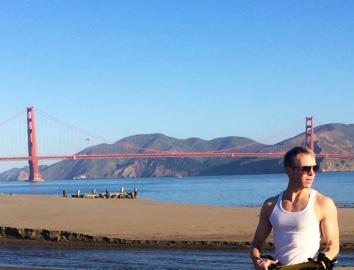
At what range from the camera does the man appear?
3.10 m

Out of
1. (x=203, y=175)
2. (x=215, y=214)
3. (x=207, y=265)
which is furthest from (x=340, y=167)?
(x=207, y=265)

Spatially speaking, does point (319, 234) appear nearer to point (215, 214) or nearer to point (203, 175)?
point (215, 214)

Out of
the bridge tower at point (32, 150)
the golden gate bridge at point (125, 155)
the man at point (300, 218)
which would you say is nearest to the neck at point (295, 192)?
the man at point (300, 218)

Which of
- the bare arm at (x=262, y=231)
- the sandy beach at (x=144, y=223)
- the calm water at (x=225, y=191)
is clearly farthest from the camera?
the calm water at (x=225, y=191)

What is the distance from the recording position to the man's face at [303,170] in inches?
124

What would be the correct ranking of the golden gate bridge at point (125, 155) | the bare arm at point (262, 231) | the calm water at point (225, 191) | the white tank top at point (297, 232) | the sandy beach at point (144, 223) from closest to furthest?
1. the white tank top at point (297, 232)
2. the bare arm at point (262, 231)
3. the sandy beach at point (144, 223)
4. the calm water at point (225, 191)
5. the golden gate bridge at point (125, 155)

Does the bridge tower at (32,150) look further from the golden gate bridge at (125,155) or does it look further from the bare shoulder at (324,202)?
the bare shoulder at (324,202)

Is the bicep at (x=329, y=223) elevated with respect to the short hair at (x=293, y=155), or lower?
lower

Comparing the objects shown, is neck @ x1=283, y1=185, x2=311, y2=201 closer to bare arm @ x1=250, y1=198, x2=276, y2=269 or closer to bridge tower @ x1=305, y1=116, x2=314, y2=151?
bare arm @ x1=250, y1=198, x2=276, y2=269

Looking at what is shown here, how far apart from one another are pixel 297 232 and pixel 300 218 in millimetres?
73

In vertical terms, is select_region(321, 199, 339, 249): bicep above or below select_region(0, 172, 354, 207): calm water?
above

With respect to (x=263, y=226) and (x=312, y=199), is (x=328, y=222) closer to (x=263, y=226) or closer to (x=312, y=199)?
(x=312, y=199)

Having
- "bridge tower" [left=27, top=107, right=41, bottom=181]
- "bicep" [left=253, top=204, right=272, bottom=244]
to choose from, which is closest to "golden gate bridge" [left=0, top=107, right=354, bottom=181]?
"bridge tower" [left=27, top=107, right=41, bottom=181]

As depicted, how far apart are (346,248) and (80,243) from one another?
18.6 ft
